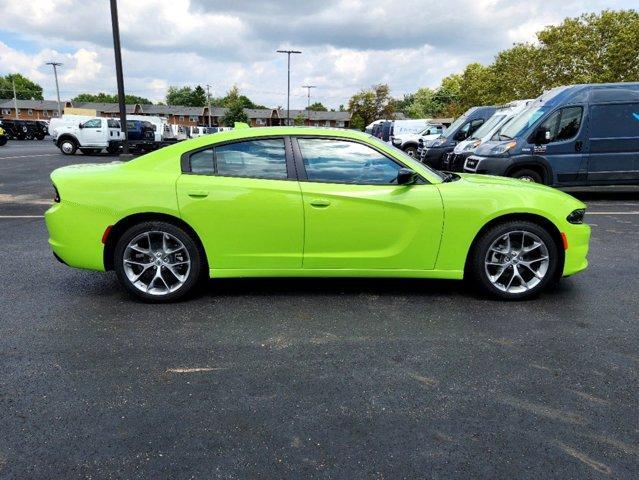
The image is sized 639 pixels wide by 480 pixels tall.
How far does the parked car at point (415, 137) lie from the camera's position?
81.0ft

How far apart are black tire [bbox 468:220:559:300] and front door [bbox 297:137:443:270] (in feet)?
1.29

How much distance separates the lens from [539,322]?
150 inches

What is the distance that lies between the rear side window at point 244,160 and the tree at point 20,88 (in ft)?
503

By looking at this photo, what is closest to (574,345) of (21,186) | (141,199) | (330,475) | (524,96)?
(330,475)

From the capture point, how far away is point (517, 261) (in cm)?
425

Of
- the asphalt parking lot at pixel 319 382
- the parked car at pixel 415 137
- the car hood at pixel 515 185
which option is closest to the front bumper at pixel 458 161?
the car hood at pixel 515 185

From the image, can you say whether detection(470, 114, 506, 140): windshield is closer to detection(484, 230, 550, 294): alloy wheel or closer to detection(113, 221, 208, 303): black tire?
detection(484, 230, 550, 294): alloy wheel

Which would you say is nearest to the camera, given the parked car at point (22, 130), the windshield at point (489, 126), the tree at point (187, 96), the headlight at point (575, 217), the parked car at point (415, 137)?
the headlight at point (575, 217)

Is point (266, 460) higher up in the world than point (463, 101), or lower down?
lower down

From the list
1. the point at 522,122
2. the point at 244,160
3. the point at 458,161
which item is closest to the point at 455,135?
the point at 458,161

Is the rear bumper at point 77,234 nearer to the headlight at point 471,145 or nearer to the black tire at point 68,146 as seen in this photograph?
the headlight at point 471,145

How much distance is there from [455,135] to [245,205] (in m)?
14.5

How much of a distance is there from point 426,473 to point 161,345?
1.99 meters

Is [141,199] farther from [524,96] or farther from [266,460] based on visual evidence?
[524,96]
